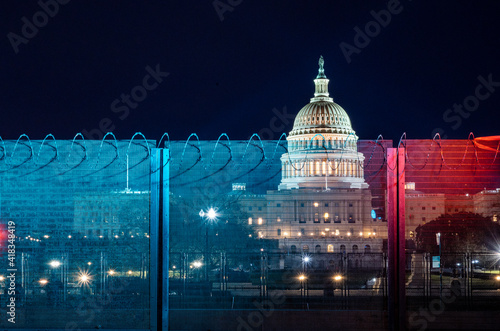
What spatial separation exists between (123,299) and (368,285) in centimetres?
348

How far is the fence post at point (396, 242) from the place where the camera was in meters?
8.97

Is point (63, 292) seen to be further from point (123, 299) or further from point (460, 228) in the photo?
point (460, 228)

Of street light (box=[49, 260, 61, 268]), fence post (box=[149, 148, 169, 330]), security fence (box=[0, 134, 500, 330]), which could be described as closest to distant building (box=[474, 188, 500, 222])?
security fence (box=[0, 134, 500, 330])

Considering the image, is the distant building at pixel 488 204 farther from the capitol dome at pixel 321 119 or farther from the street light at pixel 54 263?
the capitol dome at pixel 321 119

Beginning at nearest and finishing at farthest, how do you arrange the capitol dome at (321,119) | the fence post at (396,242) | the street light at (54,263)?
the fence post at (396,242) → the street light at (54,263) → the capitol dome at (321,119)

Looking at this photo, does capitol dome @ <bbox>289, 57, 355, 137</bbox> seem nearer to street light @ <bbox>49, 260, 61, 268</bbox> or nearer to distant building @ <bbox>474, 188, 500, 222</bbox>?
distant building @ <bbox>474, 188, 500, 222</bbox>

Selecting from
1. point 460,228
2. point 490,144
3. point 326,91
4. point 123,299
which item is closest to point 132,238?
point 123,299

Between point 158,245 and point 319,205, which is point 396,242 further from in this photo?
point 158,245

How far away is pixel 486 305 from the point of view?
909 centimetres

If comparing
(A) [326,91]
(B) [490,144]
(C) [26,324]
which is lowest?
(C) [26,324]

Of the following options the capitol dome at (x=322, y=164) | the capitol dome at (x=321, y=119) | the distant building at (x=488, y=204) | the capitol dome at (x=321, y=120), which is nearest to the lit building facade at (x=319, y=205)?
the capitol dome at (x=322, y=164)

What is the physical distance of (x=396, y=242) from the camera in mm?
9023

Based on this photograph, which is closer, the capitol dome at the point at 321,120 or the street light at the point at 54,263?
the street light at the point at 54,263

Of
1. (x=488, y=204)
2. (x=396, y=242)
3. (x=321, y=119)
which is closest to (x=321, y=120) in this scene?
(x=321, y=119)
